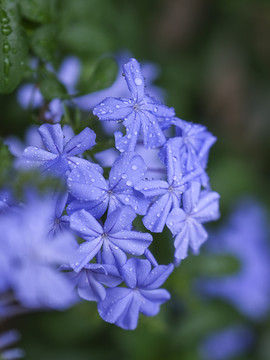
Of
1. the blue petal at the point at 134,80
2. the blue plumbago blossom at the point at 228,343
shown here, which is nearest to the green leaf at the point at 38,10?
the blue petal at the point at 134,80

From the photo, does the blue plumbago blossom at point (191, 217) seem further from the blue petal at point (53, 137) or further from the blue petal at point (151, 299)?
the blue petal at point (53, 137)

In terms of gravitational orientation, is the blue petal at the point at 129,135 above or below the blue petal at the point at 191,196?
above

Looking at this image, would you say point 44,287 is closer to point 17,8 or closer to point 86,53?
point 17,8

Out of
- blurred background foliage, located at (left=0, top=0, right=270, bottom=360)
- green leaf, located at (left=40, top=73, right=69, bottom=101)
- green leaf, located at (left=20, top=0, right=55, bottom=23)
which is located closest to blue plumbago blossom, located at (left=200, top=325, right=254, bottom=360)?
blurred background foliage, located at (left=0, top=0, right=270, bottom=360)

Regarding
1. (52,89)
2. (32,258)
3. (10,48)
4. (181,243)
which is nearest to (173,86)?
(52,89)

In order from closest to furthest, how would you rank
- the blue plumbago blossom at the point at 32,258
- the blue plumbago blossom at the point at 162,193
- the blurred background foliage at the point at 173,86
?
1. the blue plumbago blossom at the point at 32,258
2. the blue plumbago blossom at the point at 162,193
3. the blurred background foliage at the point at 173,86

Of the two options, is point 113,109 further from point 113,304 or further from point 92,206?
point 113,304

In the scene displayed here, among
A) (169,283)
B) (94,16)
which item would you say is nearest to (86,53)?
(94,16)
